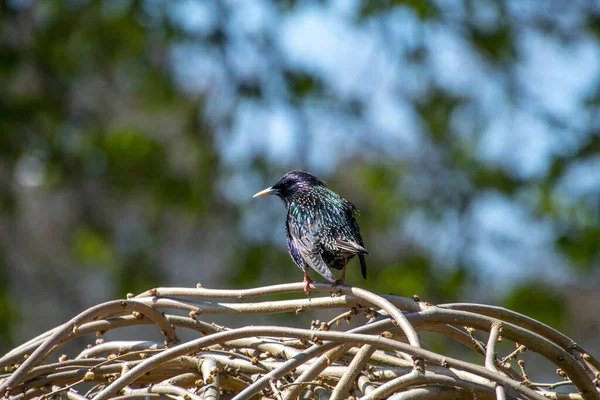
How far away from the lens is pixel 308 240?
8.85 feet

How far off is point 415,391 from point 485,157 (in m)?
7.57

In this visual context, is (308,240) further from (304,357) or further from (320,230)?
(304,357)

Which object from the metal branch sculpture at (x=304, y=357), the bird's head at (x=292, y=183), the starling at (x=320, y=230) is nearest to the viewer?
the metal branch sculpture at (x=304, y=357)

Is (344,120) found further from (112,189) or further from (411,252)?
(112,189)

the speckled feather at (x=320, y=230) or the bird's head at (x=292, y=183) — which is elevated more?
the bird's head at (x=292, y=183)

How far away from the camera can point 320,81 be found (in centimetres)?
898

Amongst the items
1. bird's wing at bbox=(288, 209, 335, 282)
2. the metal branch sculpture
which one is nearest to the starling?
bird's wing at bbox=(288, 209, 335, 282)

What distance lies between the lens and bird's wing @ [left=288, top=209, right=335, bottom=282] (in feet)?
8.40

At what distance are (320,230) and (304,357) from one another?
3.80 ft

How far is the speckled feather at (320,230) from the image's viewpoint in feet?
8.57

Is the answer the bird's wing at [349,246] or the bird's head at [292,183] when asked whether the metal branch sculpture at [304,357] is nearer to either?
the bird's wing at [349,246]

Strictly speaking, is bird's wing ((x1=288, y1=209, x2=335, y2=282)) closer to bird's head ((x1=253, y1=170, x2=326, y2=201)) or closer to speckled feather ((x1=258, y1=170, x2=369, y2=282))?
speckled feather ((x1=258, y1=170, x2=369, y2=282))

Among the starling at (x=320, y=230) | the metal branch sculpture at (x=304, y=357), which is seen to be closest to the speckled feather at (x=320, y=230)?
the starling at (x=320, y=230)

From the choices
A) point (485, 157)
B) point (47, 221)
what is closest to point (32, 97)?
point (485, 157)
